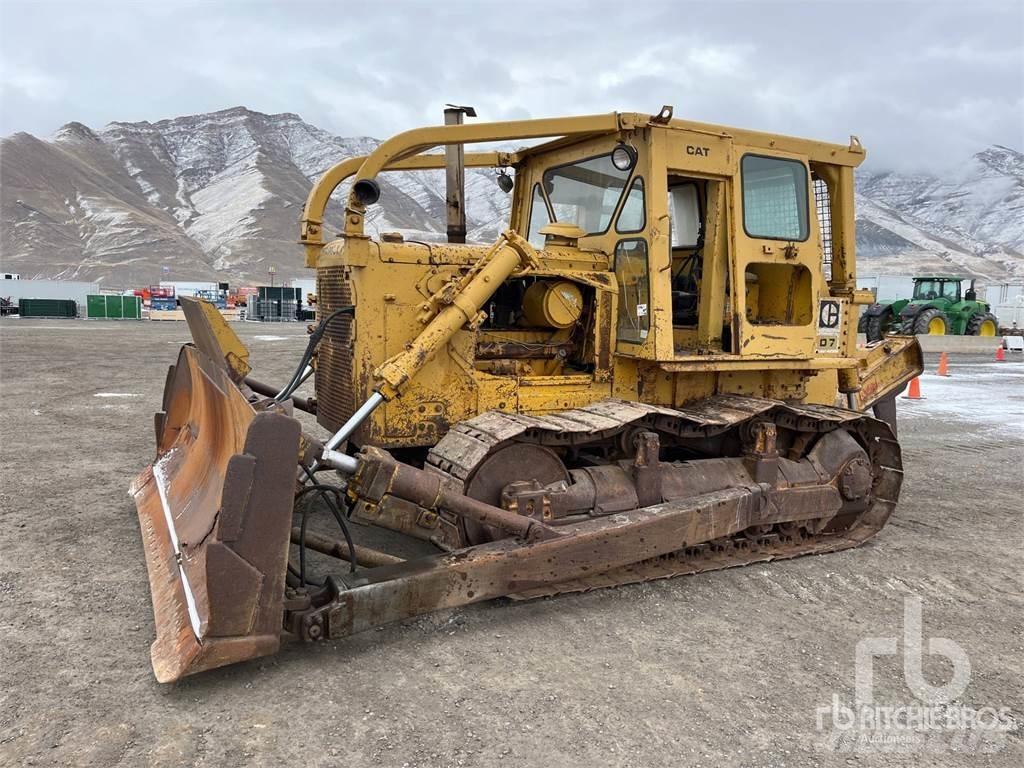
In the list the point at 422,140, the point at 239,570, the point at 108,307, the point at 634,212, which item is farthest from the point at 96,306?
Answer: the point at 239,570

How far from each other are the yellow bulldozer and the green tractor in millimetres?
20854

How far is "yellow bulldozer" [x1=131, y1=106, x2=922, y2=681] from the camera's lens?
14.0ft

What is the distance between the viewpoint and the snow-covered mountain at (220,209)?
8006cm

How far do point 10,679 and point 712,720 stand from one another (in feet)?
10.3

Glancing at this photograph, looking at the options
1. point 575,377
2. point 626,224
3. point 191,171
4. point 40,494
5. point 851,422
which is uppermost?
point 191,171

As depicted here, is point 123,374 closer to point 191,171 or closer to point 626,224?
point 626,224

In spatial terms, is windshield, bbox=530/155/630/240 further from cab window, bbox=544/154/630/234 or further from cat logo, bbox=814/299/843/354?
cat logo, bbox=814/299/843/354

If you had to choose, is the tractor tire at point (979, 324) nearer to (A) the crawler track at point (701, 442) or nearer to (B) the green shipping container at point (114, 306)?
(A) the crawler track at point (701, 442)

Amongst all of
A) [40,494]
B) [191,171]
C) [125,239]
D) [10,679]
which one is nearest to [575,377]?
[10,679]

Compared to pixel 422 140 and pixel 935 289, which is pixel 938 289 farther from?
pixel 422 140

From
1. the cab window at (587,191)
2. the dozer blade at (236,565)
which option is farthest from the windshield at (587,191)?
the dozer blade at (236,565)

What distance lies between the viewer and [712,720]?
337 cm

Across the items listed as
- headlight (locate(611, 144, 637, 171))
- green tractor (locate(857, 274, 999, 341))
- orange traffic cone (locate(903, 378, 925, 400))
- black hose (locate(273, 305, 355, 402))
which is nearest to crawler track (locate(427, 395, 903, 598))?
black hose (locate(273, 305, 355, 402))

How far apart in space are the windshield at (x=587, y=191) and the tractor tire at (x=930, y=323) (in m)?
23.9
